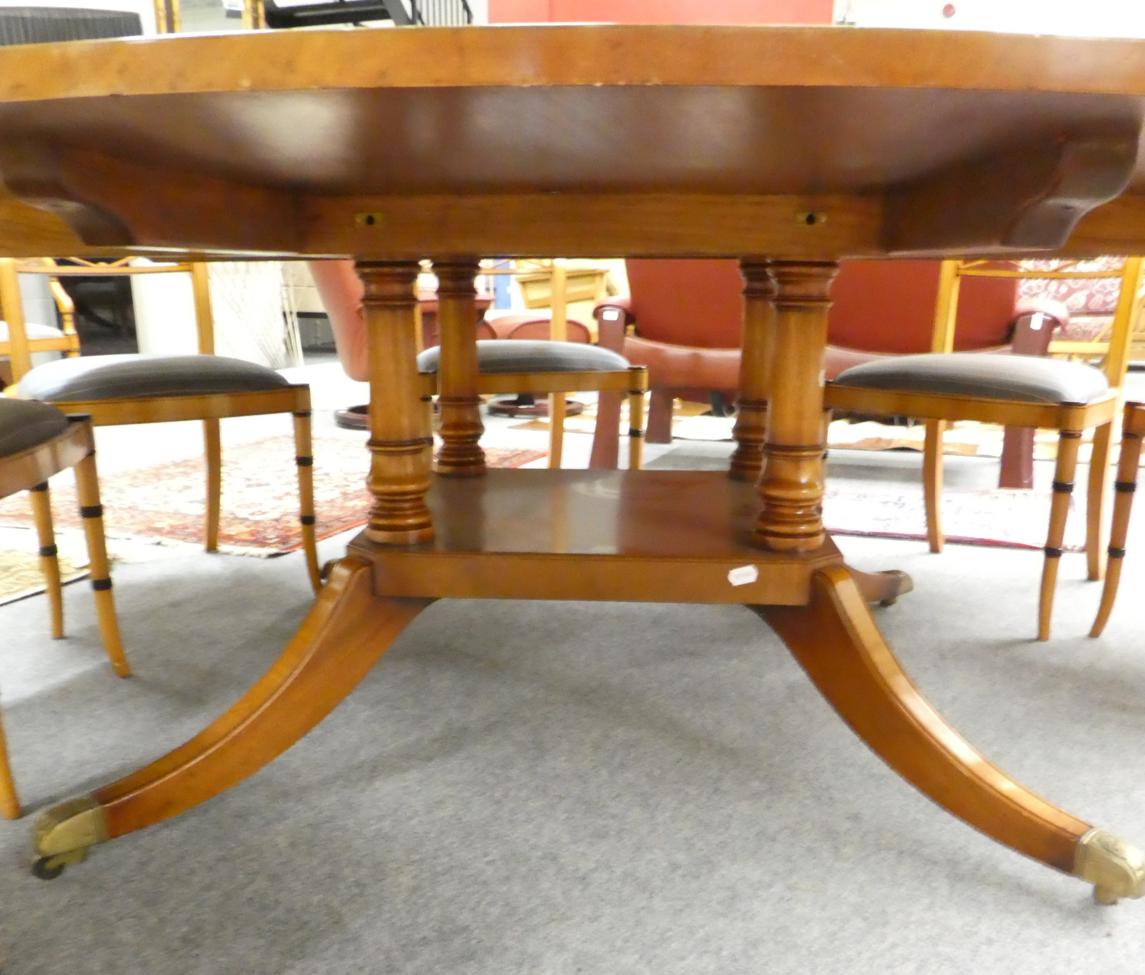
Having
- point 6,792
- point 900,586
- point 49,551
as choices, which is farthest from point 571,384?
point 6,792

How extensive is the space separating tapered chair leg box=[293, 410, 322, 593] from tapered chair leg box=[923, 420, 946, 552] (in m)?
1.27

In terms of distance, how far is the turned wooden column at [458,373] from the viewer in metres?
1.57

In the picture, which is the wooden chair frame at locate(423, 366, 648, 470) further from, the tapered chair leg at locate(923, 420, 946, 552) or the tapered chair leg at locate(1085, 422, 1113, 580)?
the tapered chair leg at locate(1085, 422, 1113, 580)

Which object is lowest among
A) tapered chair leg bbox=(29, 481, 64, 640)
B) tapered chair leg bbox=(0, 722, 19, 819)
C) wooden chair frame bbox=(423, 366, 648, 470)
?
tapered chair leg bbox=(0, 722, 19, 819)

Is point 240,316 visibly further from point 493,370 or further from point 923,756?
point 923,756

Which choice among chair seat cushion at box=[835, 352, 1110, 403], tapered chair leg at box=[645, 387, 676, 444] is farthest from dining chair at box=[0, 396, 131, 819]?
tapered chair leg at box=[645, 387, 676, 444]

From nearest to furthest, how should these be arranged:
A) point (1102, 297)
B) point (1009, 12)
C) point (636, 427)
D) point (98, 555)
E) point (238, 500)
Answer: point (98, 555), point (636, 427), point (238, 500), point (1102, 297), point (1009, 12)

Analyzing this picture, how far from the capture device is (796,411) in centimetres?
98

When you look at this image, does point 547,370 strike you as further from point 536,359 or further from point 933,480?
point 933,480

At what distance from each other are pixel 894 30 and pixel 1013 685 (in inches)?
42.0

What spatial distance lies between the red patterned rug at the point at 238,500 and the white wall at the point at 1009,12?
14.0 ft

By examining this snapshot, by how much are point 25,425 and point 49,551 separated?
20.3 inches

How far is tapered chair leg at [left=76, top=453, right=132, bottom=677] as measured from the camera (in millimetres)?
1202

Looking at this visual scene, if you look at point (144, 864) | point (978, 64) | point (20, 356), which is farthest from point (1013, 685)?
point (20, 356)
